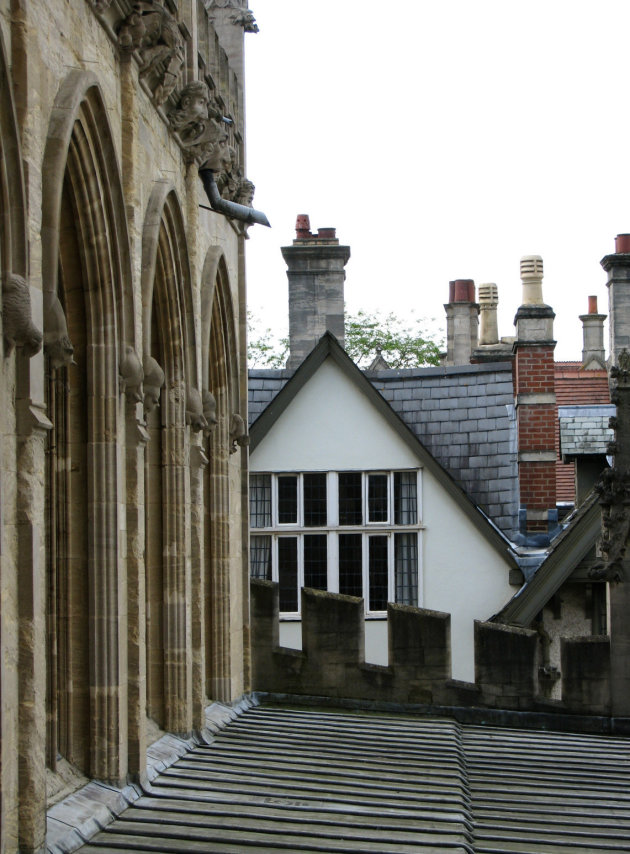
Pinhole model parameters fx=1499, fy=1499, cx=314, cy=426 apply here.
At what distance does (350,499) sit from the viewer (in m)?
20.9

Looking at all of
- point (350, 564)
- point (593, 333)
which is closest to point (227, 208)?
point (350, 564)

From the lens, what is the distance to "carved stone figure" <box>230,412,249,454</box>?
14.5 m

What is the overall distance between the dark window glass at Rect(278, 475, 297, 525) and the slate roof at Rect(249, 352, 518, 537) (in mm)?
991

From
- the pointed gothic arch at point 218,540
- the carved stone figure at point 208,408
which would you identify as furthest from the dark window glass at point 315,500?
the carved stone figure at point 208,408

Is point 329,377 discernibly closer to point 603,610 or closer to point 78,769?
point 603,610

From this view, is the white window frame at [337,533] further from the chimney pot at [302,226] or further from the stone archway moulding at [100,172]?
the stone archway moulding at [100,172]

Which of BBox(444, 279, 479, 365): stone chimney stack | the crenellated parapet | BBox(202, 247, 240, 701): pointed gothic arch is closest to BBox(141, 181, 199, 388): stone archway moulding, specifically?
BBox(202, 247, 240, 701): pointed gothic arch

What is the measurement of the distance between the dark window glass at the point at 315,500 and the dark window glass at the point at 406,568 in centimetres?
109

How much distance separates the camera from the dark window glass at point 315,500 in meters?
20.8

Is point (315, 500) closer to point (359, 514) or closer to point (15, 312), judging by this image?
point (359, 514)

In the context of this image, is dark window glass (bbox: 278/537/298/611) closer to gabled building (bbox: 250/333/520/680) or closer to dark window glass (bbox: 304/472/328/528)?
gabled building (bbox: 250/333/520/680)

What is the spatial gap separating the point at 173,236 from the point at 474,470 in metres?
10.9

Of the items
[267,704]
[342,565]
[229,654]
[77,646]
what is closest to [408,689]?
[267,704]

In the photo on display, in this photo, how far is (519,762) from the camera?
12.5m
